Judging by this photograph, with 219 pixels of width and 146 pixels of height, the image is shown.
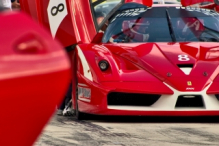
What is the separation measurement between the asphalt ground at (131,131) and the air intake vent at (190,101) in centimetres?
18

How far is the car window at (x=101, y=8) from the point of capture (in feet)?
27.2

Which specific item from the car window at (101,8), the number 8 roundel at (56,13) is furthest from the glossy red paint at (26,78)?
the number 8 roundel at (56,13)

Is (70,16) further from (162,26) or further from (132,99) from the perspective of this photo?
(132,99)

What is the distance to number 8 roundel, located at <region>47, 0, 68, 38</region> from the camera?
8.39 m

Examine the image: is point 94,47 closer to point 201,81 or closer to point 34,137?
point 201,81

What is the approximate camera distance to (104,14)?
8414 mm

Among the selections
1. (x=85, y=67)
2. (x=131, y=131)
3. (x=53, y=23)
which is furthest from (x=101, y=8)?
(x=131, y=131)

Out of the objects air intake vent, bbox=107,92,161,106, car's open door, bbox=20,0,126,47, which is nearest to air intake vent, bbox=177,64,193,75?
air intake vent, bbox=107,92,161,106

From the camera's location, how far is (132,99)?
21.7 ft

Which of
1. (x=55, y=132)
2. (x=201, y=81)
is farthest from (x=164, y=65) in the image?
(x=55, y=132)

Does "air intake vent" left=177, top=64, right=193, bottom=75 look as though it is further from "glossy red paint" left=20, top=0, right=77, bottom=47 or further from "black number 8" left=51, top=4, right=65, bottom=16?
"black number 8" left=51, top=4, right=65, bottom=16

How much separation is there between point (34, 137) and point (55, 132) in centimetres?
378

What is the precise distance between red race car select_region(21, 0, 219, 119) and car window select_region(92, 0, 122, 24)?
55 millimetres

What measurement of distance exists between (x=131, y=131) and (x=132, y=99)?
705 millimetres
